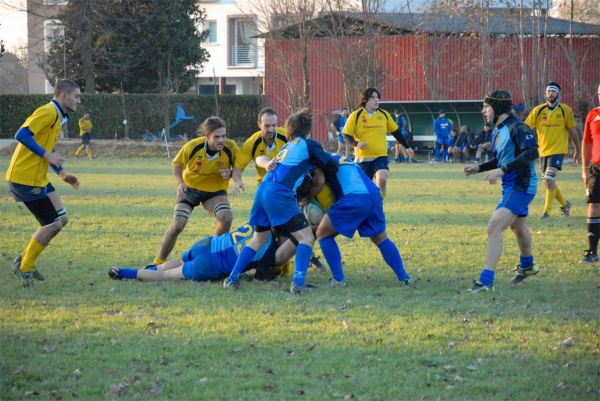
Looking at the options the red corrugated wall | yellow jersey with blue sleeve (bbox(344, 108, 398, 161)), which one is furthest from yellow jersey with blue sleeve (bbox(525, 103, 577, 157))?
the red corrugated wall

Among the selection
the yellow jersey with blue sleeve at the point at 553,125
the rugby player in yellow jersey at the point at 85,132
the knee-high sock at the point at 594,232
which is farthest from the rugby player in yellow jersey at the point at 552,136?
the rugby player in yellow jersey at the point at 85,132

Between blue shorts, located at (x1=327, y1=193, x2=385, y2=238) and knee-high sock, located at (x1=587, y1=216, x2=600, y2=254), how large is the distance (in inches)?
124

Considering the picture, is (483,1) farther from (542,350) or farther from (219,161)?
(542,350)

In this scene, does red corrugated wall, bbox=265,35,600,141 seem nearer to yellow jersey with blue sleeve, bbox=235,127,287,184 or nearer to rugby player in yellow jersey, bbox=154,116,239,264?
yellow jersey with blue sleeve, bbox=235,127,287,184

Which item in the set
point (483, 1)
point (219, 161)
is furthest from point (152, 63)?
point (219, 161)

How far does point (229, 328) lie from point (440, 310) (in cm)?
194

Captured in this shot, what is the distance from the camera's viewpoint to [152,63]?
1799 inches

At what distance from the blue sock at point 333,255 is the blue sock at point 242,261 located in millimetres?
757

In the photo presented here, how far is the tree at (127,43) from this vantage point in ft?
145

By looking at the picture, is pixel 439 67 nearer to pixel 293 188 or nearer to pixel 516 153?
pixel 516 153

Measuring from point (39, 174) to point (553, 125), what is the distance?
9.24 metres

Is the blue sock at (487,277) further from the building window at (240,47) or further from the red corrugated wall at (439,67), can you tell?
the building window at (240,47)

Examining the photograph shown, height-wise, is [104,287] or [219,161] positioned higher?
[219,161]

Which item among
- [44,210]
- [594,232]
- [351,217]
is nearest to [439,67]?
[594,232]
